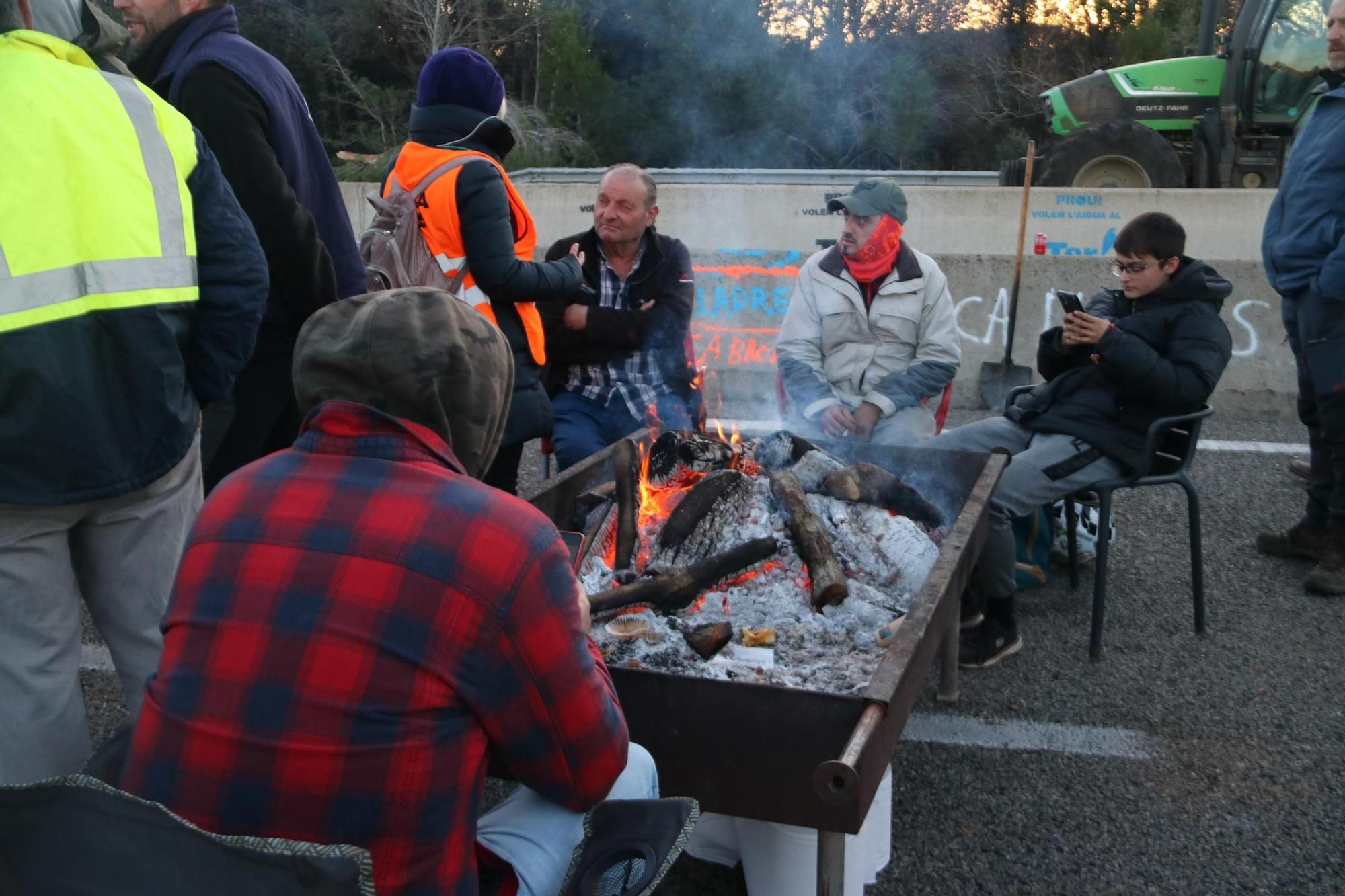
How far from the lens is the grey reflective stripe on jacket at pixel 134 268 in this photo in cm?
198

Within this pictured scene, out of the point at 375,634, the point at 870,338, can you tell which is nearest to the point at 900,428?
the point at 870,338

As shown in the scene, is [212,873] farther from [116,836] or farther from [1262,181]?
[1262,181]

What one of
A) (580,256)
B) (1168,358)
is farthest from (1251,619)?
(580,256)

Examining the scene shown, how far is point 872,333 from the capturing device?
4.62m

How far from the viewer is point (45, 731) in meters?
2.19

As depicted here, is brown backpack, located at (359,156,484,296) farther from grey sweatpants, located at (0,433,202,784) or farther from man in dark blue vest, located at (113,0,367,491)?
grey sweatpants, located at (0,433,202,784)

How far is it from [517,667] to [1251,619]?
3694 millimetres

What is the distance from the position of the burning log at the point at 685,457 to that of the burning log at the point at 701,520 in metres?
0.28

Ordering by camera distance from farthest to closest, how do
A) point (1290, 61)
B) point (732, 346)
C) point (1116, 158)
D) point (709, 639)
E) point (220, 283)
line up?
point (1116, 158)
point (1290, 61)
point (732, 346)
point (709, 639)
point (220, 283)

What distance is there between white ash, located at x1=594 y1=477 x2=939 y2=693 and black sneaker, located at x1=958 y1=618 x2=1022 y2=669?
0.64 m

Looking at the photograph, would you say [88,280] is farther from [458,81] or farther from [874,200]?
[874,200]

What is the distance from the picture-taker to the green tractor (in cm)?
1152

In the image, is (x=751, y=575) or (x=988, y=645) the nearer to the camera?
(x=751, y=575)

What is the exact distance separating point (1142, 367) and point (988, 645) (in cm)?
114
